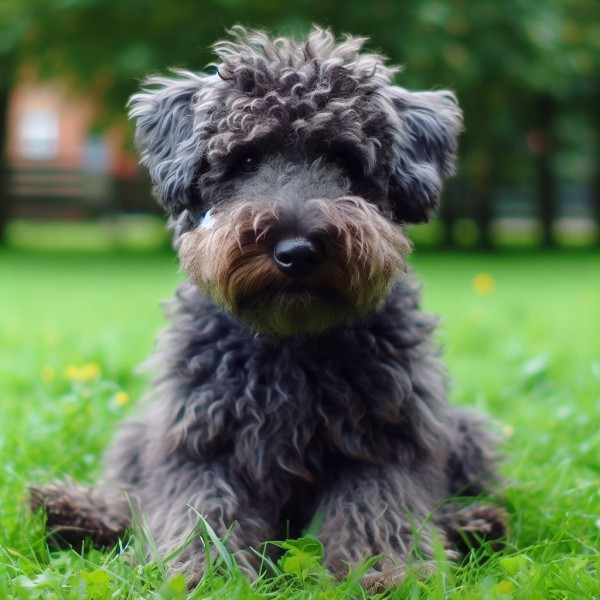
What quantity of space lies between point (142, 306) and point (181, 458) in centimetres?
643

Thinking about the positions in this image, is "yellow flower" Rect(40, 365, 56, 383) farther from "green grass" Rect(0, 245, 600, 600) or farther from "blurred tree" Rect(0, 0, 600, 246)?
"blurred tree" Rect(0, 0, 600, 246)

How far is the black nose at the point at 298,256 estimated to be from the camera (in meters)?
2.91

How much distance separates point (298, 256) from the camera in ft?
9.60

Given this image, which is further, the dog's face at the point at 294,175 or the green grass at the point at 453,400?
the dog's face at the point at 294,175

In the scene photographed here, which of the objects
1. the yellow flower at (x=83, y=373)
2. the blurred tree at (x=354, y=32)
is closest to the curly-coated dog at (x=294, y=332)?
the yellow flower at (x=83, y=373)

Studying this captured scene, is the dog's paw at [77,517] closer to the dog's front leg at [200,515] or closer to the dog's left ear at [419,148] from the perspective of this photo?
the dog's front leg at [200,515]

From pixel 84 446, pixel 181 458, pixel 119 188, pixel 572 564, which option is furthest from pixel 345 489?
pixel 119 188

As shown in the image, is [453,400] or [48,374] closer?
[453,400]

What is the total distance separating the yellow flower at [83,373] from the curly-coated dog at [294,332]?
1585 millimetres

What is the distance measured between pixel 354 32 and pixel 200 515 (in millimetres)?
13436

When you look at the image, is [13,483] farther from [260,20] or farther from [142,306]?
[260,20]

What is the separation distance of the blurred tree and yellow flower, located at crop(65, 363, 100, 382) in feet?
28.6

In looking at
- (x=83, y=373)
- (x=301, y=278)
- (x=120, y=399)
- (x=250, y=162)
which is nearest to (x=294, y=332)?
(x=301, y=278)

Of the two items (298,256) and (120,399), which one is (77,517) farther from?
(120,399)
